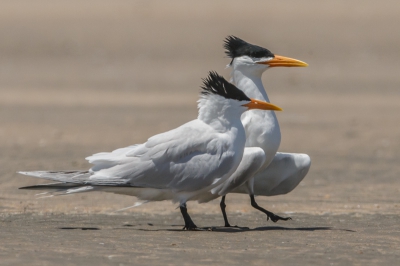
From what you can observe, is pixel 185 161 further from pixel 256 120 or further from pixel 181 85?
pixel 181 85

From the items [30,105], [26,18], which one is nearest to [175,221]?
[30,105]

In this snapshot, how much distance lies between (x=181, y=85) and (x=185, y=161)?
1583 cm

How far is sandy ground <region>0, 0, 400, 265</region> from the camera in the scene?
6750mm

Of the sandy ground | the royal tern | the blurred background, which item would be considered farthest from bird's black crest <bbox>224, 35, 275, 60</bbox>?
the sandy ground

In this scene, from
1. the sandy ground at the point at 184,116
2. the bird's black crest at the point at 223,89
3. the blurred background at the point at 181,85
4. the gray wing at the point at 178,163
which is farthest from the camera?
the blurred background at the point at 181,85

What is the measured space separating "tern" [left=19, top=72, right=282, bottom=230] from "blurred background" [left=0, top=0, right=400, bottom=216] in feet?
2.30

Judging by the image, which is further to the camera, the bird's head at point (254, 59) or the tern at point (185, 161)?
the bird's head at point (254, 59)

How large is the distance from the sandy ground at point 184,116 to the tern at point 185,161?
35cm

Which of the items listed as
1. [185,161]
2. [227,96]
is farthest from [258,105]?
[185,161]

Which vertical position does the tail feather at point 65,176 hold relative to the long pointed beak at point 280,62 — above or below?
below

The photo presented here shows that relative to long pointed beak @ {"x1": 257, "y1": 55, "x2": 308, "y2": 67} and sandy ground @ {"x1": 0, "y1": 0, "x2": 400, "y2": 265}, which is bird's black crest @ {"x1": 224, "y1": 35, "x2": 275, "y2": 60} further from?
sandy ground @ {"x1": 0, "y1": 0, "x2": 400, "y2": 265}

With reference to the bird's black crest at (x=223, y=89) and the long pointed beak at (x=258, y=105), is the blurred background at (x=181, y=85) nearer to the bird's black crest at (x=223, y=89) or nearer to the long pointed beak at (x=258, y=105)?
the bird's black crest at (x=223, y=89)

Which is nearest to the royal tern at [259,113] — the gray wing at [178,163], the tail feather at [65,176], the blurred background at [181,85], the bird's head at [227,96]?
the blurred background at [181,85]

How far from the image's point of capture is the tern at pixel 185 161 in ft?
24.7
